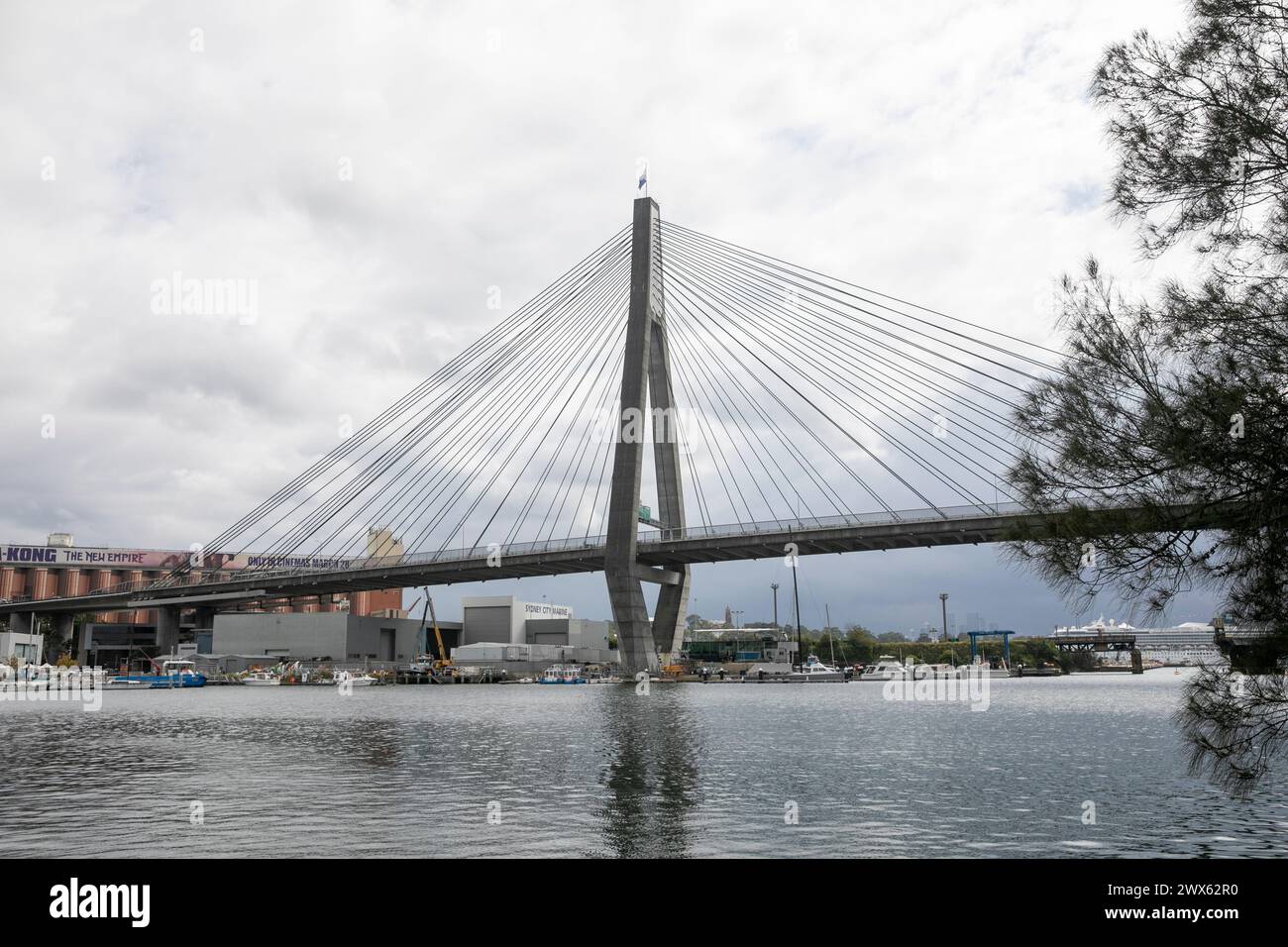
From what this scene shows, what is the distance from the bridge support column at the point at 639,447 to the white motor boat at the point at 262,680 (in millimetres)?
43161

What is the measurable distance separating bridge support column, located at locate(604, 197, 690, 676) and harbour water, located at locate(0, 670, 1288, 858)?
33051mm

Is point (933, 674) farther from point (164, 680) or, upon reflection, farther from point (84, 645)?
point (84, 645)

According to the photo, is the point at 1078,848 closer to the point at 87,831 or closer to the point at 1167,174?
the point at 1167,174

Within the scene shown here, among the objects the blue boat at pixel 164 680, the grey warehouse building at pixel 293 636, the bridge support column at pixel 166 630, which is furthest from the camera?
the grey warehouse building at pixel 293 636

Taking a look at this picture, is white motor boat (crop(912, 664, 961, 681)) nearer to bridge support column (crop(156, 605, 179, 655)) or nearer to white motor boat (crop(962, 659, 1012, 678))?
white motor boat (crop(962, 659, 1012, 678))

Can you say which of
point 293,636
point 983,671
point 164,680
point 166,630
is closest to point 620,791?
point 164,680

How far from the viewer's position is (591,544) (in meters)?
79.5

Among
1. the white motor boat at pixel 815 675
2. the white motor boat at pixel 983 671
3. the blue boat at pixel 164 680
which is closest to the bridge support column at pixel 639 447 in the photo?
the white motor boat at pixel 815 675

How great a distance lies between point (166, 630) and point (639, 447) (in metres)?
73.7

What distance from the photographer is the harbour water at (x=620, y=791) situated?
14.2m

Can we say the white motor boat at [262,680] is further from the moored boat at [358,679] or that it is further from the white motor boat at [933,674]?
the white motor boat at [933,674]

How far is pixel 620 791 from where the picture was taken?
19.4 meters
